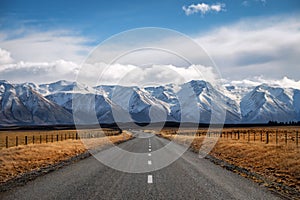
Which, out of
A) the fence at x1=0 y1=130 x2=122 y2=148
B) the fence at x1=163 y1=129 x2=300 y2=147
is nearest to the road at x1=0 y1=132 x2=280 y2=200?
the fence at x1=163 y1=129 x2=300 y2=147

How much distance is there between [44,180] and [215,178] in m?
6.71

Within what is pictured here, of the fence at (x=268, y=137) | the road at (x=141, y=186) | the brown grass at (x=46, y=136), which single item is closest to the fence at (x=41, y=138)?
the brown grass at (x=46, y=136)

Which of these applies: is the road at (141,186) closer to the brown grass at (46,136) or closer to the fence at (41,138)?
the fence at (41,138)

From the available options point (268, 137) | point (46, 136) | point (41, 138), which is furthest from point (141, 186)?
point (41, 138)

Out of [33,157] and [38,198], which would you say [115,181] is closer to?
[38,198]

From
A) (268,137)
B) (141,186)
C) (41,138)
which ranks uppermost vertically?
(141,186)

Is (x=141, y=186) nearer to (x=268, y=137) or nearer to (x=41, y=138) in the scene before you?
(x=268, y=137)

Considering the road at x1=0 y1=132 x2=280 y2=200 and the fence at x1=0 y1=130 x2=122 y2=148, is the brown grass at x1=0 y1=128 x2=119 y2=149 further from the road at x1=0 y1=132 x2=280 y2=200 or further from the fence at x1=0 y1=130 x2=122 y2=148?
the road at x1=0 y1=132 x2=280 y2=200

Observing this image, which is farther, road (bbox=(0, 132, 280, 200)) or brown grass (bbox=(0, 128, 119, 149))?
brown grass (bbox=(0, 128, 119, 149))

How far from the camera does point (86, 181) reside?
14016mm

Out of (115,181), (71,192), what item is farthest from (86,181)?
(71,192)

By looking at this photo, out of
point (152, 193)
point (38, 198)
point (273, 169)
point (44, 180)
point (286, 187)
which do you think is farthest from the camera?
point (273, 169)

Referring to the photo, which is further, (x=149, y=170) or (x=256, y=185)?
(x=149, y=170)

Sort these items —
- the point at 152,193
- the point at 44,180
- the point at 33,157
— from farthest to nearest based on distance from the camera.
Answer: the point at 33,157 → the point at 44,180 → the point at 152,193
